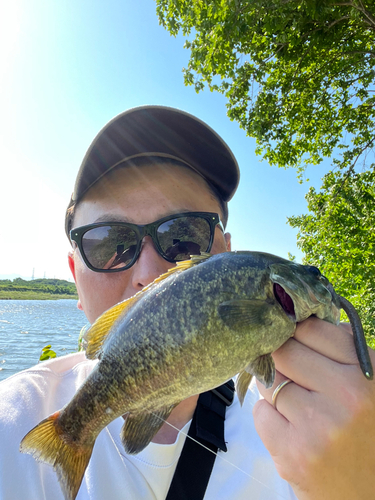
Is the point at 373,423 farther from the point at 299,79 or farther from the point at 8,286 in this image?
the point at 8,286

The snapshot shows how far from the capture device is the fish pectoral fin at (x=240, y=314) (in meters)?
1.30

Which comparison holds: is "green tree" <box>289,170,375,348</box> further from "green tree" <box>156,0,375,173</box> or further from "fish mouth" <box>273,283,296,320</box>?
"fish mouth" <box>273,283,296,320</box>

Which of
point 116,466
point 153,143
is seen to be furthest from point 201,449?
point 153,143

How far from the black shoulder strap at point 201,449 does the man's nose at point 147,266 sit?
0.96 metres

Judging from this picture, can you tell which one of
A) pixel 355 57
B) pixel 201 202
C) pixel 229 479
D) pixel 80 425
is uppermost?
pixel 355 57

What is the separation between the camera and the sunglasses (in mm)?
2184

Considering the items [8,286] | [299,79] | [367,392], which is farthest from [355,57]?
[8,286]

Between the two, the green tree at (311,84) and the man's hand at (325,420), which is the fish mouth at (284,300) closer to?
the man's hand at (325,420)

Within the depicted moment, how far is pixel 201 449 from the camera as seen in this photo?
198 centimetres

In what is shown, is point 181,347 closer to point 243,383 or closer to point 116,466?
point 243,383

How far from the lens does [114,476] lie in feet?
6.14

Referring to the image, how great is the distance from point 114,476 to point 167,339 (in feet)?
3.98

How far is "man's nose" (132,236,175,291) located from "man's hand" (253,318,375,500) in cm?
100

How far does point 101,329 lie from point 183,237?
3.07 feet
